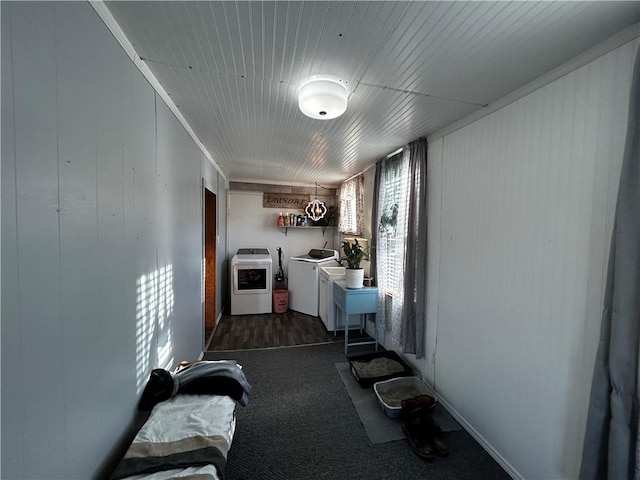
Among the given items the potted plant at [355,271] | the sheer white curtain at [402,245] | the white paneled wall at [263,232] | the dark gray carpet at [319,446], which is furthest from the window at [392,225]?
the white paneled wall at [263,232]

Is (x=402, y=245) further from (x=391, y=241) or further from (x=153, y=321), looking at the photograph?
(x=153, y=321)

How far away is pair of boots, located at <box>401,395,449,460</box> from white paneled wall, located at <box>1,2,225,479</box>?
5.70 ft

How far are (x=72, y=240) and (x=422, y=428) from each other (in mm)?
2299

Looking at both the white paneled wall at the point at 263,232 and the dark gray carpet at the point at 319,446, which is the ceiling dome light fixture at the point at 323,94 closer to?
the dark gray carpet at the point at 319,446

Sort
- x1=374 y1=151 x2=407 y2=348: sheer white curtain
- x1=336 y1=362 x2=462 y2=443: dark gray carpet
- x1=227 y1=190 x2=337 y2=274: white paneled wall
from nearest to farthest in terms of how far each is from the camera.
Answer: x1=336 y1=362 x2=462 y2=443: dark gray carpet
x1=374 y1=151 x2=407 y2=348: sheer white curtain
x1=227 y1=190 x2=337 y2=274: white paneled wall

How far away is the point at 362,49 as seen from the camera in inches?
46.3

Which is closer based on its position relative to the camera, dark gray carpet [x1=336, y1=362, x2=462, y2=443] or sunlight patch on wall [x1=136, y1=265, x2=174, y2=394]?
sunlight patch on wall [x1=136, y1=265, x2=174, y2=394]

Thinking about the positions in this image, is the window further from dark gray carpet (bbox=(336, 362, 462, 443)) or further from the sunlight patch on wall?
the sunlight patch on wall

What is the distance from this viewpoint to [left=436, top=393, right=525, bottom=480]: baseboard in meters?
1.52

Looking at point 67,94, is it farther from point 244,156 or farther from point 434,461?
point 434,461

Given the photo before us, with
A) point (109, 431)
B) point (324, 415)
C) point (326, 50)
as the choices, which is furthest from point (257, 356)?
point (326, 50)

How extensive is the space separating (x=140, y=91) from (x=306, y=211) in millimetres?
3522

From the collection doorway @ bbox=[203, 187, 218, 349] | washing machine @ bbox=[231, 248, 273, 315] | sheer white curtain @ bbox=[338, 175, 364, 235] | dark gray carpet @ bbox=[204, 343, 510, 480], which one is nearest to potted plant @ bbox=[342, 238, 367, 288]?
sheer white curtain @ bbox=[338, 175, 364, 235]

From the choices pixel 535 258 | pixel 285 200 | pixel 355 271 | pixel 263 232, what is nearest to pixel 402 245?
pixel 355 271
